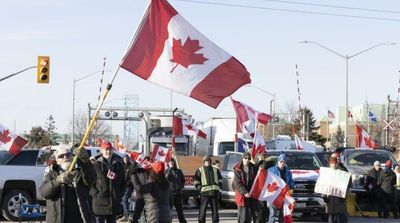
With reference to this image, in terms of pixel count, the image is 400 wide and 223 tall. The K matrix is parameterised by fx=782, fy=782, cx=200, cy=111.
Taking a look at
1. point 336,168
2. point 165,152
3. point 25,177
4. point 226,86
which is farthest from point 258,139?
point 226,86

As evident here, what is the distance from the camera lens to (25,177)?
19.5 m

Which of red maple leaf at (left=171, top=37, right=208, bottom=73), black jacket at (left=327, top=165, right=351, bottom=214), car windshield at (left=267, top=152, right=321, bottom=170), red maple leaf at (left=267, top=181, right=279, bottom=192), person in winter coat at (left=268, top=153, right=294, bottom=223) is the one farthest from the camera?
car windshield at (left=267, top=152, right=321, bottom=170)

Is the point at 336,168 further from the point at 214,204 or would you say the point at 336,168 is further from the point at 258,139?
the point at 258,139

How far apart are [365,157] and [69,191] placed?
1789cm

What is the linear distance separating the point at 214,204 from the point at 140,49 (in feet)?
29.4

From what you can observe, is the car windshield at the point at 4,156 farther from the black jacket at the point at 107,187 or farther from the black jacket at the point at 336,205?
the black jacket at the point at 336,205

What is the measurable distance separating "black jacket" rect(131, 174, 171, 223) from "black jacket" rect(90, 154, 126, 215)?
194 cm

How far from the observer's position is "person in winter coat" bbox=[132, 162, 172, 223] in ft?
34.1

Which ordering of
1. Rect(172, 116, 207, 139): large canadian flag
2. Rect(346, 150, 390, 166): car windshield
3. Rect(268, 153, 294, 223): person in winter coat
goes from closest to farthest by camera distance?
Rect(268, 153, 294, 223): person in winter coat < Rect(346, 150, 390, 166): car windshield < Rect(172, 116, 207, 139): large canadian flag

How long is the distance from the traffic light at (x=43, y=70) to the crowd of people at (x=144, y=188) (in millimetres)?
9284

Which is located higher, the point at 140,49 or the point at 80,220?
the point at 140,49

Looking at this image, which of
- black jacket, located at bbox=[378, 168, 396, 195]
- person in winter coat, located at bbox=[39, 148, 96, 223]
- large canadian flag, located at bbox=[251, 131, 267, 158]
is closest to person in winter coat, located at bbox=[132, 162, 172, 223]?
person in winter coat, located at bbox=[39, 148, 96, 223]

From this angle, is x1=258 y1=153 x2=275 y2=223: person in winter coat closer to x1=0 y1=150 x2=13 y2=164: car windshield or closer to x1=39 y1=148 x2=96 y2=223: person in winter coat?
x1=0 y1=150 x2=13 y2=164: car windshield

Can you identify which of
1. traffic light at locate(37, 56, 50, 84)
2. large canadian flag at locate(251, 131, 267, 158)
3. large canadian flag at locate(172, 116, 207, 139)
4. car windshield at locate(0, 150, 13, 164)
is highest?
traffic light at locate(37, 56, 50, 84)
